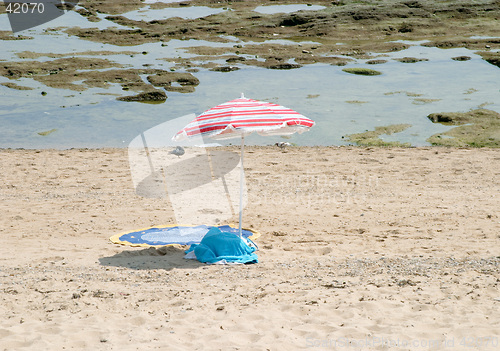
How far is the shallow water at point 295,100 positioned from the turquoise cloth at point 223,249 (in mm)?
6161

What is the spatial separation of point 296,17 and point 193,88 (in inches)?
435

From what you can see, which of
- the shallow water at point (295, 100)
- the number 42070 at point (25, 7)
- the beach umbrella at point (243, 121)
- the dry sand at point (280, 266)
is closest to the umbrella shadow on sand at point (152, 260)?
the dry sand at point (280, 266)

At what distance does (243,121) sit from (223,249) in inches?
55.4

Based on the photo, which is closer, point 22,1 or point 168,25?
point 168,25

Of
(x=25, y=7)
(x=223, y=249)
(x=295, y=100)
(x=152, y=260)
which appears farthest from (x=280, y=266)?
(x=25, y=7)

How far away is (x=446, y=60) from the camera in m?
20.9

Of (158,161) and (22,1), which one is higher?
(22,1)

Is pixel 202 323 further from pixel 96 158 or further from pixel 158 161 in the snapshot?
pixel 96 158

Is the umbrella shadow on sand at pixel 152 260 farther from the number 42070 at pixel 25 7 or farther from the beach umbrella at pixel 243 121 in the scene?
the number 42070 at pixel 25 7

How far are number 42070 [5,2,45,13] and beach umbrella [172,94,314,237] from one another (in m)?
26.6

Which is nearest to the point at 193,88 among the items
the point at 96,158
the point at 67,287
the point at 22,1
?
the point at 96,158

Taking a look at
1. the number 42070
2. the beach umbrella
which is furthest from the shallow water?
the number 42070

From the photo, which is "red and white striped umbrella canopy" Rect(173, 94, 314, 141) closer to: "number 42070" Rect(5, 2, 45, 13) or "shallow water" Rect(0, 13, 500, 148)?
"shallow water" Rect(0, 13, 500, 148)

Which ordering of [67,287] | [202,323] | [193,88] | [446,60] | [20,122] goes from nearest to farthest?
[202,323], [67,287], [20,122], [193,88], [446,60]
